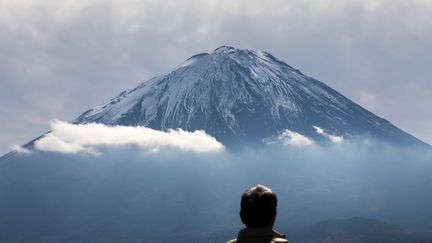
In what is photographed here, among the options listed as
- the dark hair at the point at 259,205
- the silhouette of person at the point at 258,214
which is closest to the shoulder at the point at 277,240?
the silhouette of person at the point at 258,214

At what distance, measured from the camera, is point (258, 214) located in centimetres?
491

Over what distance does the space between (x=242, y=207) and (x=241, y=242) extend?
0.92 feet

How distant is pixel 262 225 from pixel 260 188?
305 millimetres

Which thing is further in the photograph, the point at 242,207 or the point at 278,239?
the point at 242,207

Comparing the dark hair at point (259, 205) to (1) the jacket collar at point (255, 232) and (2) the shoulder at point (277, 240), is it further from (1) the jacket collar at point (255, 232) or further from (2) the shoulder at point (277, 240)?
(2) the shoulder at point (277, 240)

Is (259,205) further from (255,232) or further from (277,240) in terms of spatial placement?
(277,240)

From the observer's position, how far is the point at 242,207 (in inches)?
199

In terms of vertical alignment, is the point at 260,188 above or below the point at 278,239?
above

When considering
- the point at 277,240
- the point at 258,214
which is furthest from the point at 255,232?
the point at 277,240

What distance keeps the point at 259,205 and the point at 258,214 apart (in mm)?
76

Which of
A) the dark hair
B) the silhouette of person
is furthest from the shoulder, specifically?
the dark hair

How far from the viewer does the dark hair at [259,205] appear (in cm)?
486

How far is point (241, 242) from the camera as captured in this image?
4.97m

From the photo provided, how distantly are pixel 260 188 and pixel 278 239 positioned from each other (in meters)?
0.43
